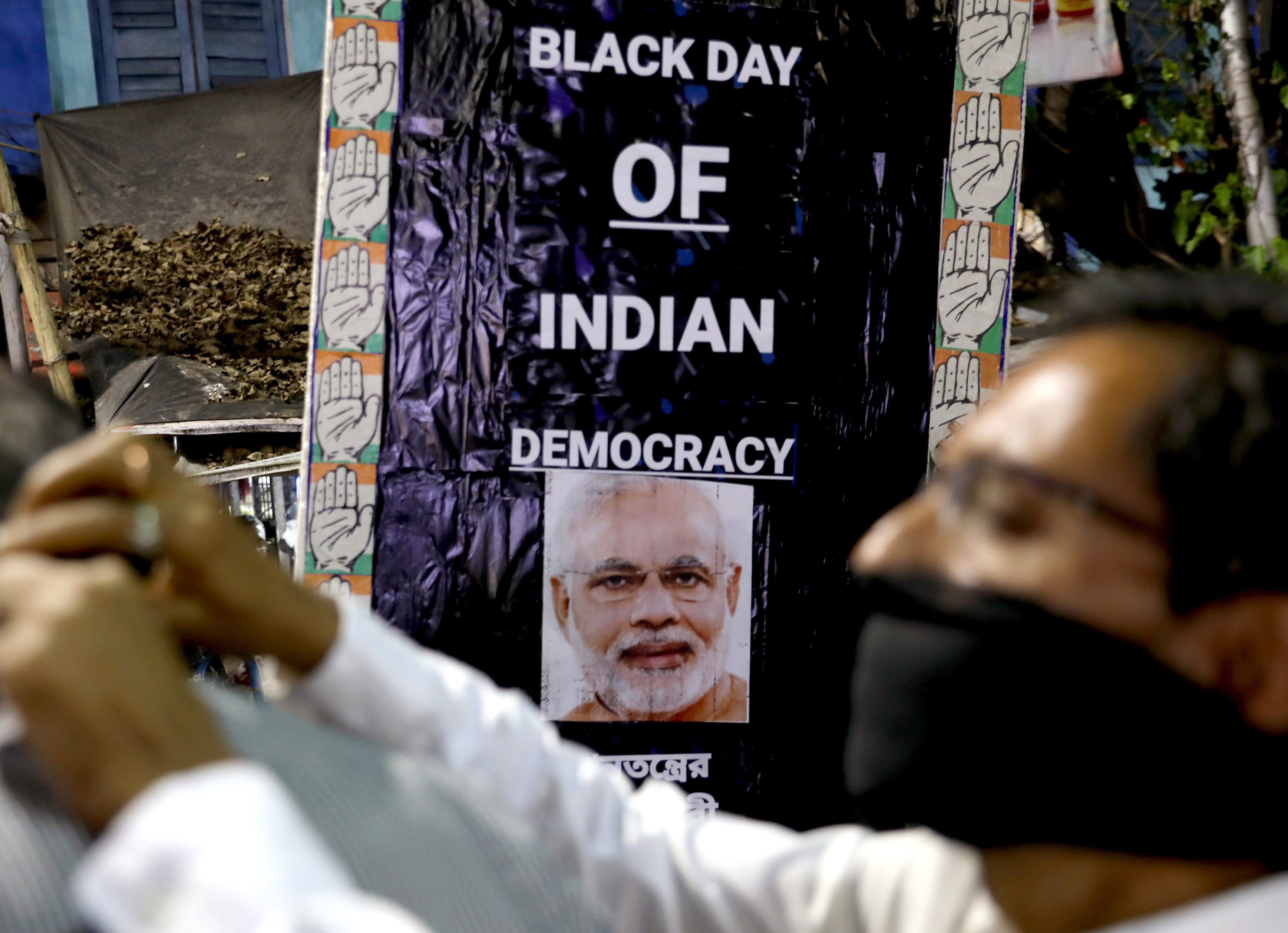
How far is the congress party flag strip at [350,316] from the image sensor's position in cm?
235

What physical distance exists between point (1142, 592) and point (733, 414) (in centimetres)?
149

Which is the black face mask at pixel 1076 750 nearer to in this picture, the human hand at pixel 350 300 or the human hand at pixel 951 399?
the human hand at pixel 951 399

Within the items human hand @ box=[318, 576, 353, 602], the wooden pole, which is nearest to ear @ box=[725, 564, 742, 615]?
human hand @ box=[318, 576, 353, 602]

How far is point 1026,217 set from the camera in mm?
6066

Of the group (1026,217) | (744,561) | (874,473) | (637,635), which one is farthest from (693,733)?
(1026,217)

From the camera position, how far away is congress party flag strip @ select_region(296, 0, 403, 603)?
2350 millimetres

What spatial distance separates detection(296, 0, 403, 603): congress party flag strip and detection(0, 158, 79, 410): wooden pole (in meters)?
4.60

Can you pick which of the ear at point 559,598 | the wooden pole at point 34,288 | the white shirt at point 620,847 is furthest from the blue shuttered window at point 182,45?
the white shirt at point 620,847

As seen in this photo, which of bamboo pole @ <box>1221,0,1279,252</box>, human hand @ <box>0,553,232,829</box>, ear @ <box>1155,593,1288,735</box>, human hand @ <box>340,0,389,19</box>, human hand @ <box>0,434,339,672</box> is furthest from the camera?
bamboo pole @ <box>1221,0,1279,252</box>

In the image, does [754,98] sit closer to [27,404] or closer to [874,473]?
[874,473]

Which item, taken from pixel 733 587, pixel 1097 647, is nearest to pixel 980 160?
pixel 733 587

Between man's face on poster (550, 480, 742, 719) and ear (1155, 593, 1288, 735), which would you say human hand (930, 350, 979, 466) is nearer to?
man's face on poster (550, 480, 742, 719)

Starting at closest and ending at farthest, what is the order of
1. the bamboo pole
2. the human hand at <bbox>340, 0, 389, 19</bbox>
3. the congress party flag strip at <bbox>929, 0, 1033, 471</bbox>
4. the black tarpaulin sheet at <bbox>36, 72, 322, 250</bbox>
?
the human hand at <bbox>340, 0, 389, 19</bbox>, the congress party flag strip at <bbox>929, 0, 1033, 471</bbox>, the bamboo pole, the black tarpaulin sheet at <bbox>36, 72, 322, 250</bbox>

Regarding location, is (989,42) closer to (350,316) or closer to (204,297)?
(350,316)
